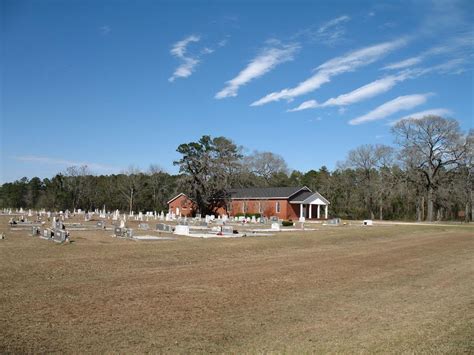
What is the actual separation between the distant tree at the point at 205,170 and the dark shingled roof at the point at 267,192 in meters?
3.34

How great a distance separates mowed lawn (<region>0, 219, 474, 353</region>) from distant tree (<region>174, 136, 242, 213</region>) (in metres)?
42.3

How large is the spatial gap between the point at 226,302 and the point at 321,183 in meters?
78.5

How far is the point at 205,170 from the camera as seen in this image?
6088 cm

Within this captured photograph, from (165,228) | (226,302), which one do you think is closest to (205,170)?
(165,228)

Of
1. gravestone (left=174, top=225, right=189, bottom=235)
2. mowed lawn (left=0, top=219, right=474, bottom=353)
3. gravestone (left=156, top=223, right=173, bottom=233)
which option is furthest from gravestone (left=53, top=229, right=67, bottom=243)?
gravestone (left=156, top=223, right=173, bottom=233)

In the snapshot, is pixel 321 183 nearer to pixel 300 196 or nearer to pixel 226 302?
pixel 300 196

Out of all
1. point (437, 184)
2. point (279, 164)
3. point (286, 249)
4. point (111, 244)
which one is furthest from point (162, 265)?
point (279, 164)

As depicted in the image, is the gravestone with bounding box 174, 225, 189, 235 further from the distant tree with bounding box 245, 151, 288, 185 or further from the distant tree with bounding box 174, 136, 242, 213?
the distant tree with bounding box 245, 151, 288, 185

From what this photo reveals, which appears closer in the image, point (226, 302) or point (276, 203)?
point (226, 302)

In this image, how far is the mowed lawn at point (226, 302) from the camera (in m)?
6.69

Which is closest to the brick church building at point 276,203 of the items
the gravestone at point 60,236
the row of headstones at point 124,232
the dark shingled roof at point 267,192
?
the dark shingled roof at point 267,192

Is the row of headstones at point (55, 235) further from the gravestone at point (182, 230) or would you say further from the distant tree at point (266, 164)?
the distant tree at point (266, 164)

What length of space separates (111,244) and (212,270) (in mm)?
7582

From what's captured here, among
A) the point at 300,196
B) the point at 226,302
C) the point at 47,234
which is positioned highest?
the point at 300,196
